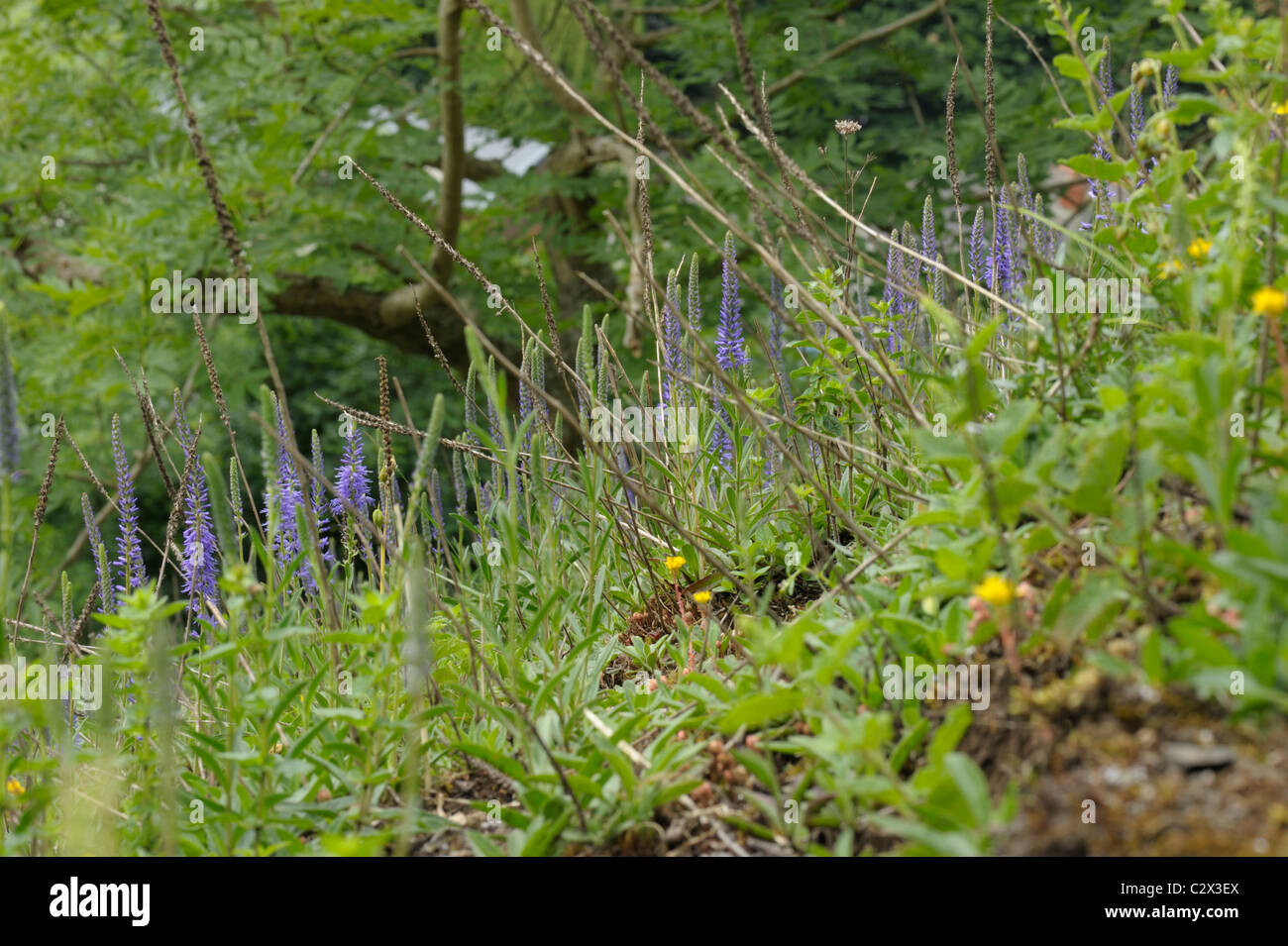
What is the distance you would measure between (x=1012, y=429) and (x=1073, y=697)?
40 centimetres

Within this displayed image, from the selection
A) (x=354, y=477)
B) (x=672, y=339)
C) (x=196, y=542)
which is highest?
(x=672, y=339)

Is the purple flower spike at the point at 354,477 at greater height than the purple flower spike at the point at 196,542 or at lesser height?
greater

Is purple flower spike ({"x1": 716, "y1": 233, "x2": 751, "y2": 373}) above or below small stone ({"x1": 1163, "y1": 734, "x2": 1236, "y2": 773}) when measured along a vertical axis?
above

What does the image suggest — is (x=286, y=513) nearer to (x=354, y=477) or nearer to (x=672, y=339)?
(x=354, y=477)

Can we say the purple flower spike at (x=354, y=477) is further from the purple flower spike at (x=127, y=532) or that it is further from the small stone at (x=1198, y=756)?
the small stone at (x=1198, y=756)

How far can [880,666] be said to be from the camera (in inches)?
70.5
